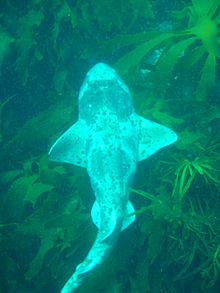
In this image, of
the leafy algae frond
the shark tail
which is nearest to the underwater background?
the leafy algae frond

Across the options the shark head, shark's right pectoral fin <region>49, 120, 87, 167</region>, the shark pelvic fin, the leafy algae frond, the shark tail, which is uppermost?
the leafy algae frond

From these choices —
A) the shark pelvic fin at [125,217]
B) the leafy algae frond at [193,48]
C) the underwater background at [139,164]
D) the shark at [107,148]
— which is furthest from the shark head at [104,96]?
the shark pelvic fin at [125,217]

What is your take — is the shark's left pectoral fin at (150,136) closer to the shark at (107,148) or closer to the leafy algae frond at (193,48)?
the shark at (107,148)

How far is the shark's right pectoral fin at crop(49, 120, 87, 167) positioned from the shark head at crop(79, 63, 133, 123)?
0.38m

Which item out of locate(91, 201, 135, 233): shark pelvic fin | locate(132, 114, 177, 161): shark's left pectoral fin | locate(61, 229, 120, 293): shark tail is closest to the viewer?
locate(61, 229, 120, 293): shark tail

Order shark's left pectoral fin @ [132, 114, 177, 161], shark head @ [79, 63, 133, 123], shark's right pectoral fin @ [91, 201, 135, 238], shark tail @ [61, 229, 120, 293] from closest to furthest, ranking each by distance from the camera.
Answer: shark tail @ [61, 229, 120, 293] → shark's right pectoral fin @ [91, 201, 135, 238] → shark's left pectoral fin @ [132, 114, 177, 161] → shark head @ [79, 63, 133, 123]

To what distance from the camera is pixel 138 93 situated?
5781mm

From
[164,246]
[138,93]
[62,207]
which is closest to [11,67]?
[138,93]

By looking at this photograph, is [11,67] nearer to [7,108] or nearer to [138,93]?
[7,108]

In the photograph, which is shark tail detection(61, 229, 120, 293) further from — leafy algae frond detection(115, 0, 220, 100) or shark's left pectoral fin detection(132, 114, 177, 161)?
leafy algae frond detection(115, 0, 220, 100)

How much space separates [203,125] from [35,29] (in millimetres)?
4191

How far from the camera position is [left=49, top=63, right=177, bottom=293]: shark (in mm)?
4324

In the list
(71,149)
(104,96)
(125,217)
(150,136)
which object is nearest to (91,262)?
(125,217)

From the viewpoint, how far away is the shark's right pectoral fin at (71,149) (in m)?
5.29
